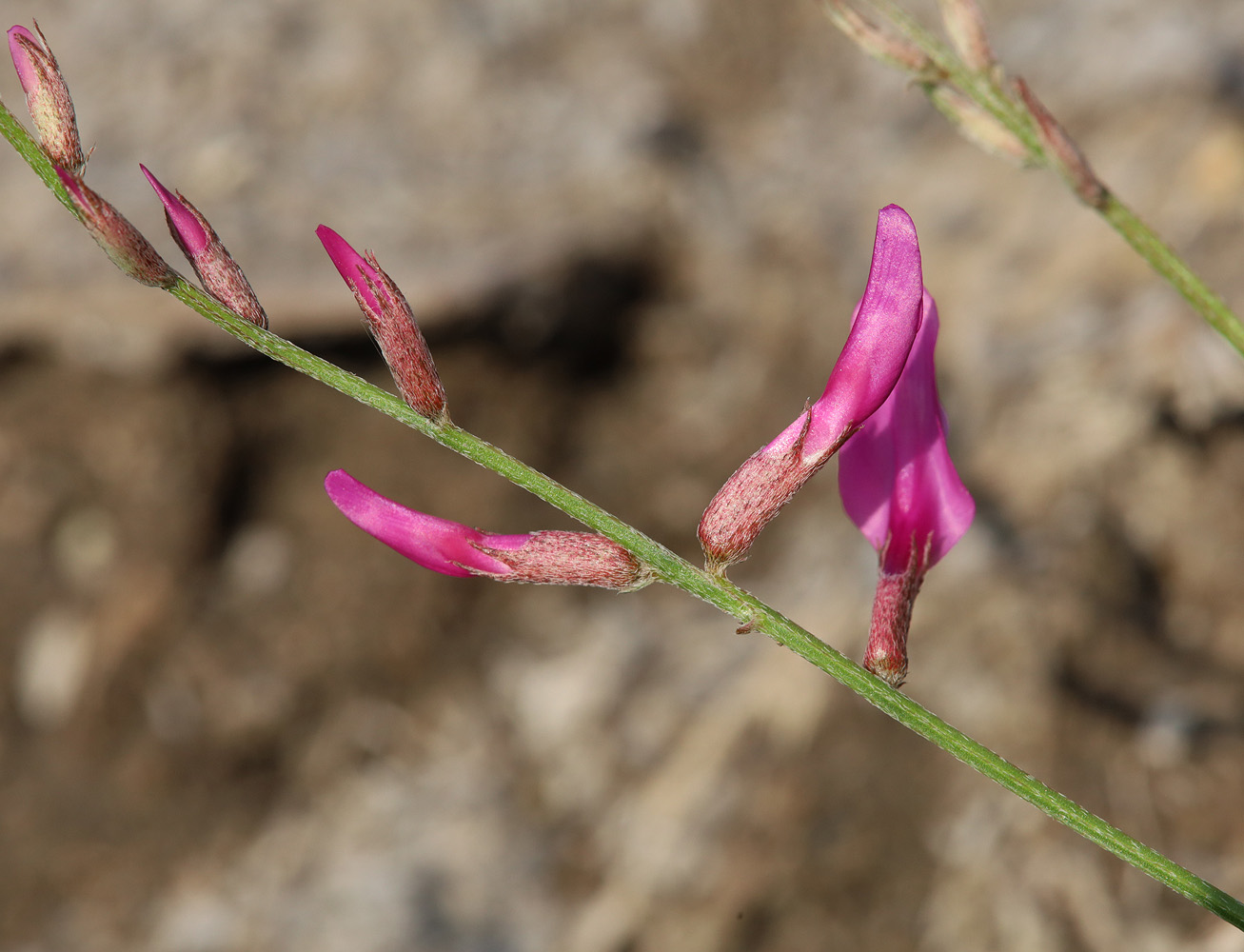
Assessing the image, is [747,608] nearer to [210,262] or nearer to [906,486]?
[906,486]

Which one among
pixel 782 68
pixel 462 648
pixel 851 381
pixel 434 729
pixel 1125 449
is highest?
pixel 782 68

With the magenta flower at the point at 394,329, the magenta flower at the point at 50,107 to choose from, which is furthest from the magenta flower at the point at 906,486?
the magenta flower at the point at 50,107

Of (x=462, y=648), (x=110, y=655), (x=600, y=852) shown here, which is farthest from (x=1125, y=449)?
(x=110, y=655)

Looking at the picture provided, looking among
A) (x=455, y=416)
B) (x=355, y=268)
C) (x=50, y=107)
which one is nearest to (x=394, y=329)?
(x=355, y=268)

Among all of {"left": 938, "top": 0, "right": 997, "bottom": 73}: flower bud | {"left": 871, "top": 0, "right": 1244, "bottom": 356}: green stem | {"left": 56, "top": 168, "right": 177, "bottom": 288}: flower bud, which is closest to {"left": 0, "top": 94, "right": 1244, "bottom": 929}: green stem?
{"left": 56, "top": 168, "right": 177, "bottom": 288}: flower bud

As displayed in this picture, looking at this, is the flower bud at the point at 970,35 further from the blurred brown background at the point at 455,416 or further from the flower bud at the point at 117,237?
the blurred brown background at the point at 455,416

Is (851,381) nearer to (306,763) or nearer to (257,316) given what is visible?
(257,316)
